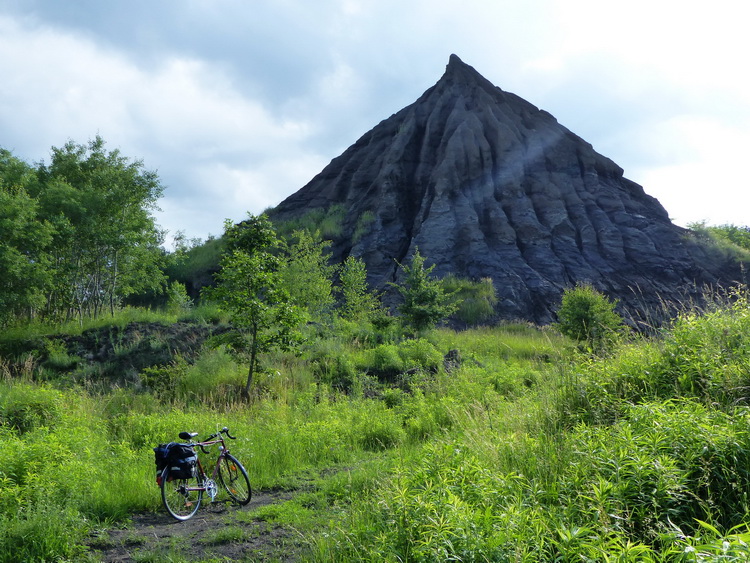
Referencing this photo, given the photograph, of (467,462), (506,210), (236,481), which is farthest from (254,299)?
(506,210)

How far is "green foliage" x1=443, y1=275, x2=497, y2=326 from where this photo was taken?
86.6 ft

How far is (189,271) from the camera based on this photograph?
3609 cm

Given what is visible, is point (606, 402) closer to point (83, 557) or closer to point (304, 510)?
point (304, 510)

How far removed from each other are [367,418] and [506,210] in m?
27.8

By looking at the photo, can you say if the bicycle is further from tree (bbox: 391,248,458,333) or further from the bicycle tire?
tree (bbox: 391,248,458,333)

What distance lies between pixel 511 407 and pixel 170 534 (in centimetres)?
470

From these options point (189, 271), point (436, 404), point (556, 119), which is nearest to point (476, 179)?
point (556, 119)

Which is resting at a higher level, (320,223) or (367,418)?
(320,223)

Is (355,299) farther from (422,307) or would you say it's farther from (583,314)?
(583,314)

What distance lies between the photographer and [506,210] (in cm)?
3447

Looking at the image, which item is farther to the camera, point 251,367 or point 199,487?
point 251,367

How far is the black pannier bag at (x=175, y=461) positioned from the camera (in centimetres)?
578

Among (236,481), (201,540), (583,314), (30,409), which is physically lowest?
(201,540)

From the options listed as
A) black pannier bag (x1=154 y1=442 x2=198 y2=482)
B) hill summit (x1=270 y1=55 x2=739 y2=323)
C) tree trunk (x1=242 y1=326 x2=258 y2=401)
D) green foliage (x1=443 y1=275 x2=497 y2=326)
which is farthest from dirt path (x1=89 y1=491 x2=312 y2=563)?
hill summit (x1=270 y1=55 x2=739 y2=323)
